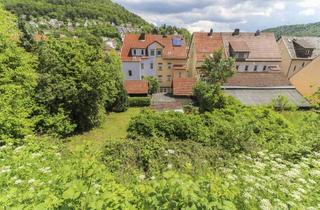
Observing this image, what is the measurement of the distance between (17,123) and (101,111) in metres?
10.2

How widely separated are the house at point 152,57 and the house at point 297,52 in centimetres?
1728

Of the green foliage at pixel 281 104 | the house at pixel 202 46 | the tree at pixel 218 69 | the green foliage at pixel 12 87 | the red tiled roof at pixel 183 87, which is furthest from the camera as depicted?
the house at pixel 202 46

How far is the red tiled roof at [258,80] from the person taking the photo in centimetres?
2784

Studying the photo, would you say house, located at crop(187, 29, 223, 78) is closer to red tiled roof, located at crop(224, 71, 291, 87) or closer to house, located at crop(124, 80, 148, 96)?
red tiled roof, located at crop(224, 71, 291, 87)

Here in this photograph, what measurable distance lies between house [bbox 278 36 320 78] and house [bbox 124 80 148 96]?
79.7ft

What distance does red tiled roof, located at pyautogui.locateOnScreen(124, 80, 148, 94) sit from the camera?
31.8 metres

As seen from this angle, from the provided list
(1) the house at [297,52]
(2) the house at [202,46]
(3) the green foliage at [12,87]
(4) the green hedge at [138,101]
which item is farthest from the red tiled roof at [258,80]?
(3) the green foliage at [12,87]

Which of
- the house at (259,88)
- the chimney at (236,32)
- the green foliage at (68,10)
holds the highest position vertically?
the green foliage at (68,10)

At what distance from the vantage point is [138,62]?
3772 cm

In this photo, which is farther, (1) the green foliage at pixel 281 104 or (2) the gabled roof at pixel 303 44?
(2) the gabled roof at pixel 303 44

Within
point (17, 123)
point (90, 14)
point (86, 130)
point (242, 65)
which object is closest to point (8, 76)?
point (17, 123)

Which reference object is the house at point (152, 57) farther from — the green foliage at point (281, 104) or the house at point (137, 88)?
the green foliage at point (281, 104)

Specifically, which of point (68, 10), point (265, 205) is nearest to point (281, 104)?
point (265, 205)

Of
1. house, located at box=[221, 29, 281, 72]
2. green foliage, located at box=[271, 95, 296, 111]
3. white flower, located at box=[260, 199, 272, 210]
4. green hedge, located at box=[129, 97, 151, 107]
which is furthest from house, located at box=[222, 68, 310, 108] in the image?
white flower, located at box=[260, 199, 272, 210]
